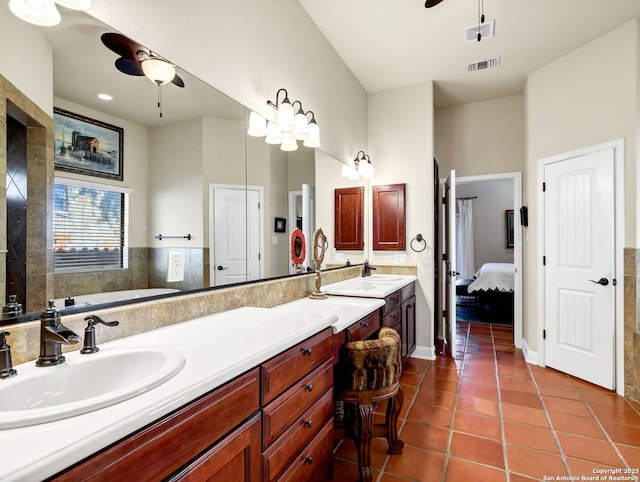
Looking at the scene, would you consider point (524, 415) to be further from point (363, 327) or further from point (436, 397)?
point (363, 327)

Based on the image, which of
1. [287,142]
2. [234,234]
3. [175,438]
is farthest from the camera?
[287,142]

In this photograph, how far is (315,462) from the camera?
1.48 metres

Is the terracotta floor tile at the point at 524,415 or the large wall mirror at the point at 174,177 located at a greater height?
the large wall mirror at the point at 174,177

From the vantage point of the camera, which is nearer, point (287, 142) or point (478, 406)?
point (287, 142)

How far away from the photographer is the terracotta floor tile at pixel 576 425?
2.22m

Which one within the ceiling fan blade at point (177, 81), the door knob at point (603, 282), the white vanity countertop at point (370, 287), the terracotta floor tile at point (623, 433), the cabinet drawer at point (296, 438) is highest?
the ceiling fan blade at point (177, 81)

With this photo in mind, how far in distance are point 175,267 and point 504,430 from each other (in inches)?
90.9

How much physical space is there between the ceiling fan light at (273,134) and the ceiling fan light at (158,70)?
0.78 m

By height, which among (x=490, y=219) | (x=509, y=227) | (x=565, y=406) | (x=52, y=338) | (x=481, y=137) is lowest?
(x=565, y=406)

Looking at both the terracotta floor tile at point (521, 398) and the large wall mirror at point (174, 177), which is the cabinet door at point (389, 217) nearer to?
the terracotta floor tile at point (521, 398)

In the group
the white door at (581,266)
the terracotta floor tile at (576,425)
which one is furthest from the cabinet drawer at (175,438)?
the white door at (581,266)

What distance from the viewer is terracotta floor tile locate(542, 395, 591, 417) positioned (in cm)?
251

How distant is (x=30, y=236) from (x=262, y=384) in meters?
0.87

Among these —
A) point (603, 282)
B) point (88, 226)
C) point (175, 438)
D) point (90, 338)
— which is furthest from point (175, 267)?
point (603, 282)
